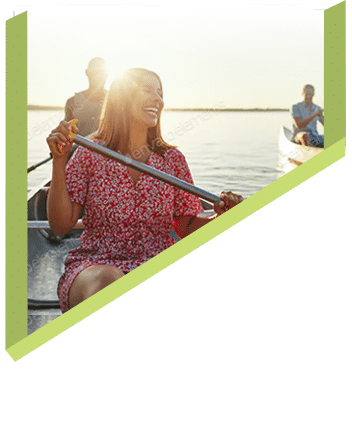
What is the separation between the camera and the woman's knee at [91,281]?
1.48 metres

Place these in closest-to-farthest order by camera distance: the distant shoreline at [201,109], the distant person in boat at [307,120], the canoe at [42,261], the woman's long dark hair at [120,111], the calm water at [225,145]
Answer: the woman's long dark hair at [120,111] < the distant shoreline at [201,109] < the calm water at [225,145] < the canoe at [42,261] < the distant person in boat at [307,120]

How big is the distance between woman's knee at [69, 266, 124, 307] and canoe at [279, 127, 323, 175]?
2.55 feet

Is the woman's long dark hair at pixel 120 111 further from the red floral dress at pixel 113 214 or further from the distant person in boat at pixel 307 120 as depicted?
the distant person in boat at pixel 307 120

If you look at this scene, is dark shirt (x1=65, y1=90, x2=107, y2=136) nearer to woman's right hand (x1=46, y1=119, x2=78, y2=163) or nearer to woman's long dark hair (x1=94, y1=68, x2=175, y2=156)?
woman's long dark hair (x1=94, y1=68, x2=175, y2=156)

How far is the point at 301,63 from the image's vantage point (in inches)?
80.0

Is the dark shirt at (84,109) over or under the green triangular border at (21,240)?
over

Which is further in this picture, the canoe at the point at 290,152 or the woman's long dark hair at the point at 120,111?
the canoe at the point at 290,152

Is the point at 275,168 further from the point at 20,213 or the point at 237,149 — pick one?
the point at 20,213

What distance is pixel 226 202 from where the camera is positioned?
168 centimetres

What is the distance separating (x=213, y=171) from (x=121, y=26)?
1.80ft

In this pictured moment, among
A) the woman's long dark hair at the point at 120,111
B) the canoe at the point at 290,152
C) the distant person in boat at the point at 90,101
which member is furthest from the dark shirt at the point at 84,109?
the canoe at the point at 290,152

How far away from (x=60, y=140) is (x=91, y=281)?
369 mm

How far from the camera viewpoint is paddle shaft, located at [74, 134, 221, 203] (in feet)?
5.08

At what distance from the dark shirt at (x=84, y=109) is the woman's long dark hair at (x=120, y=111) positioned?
29cm
